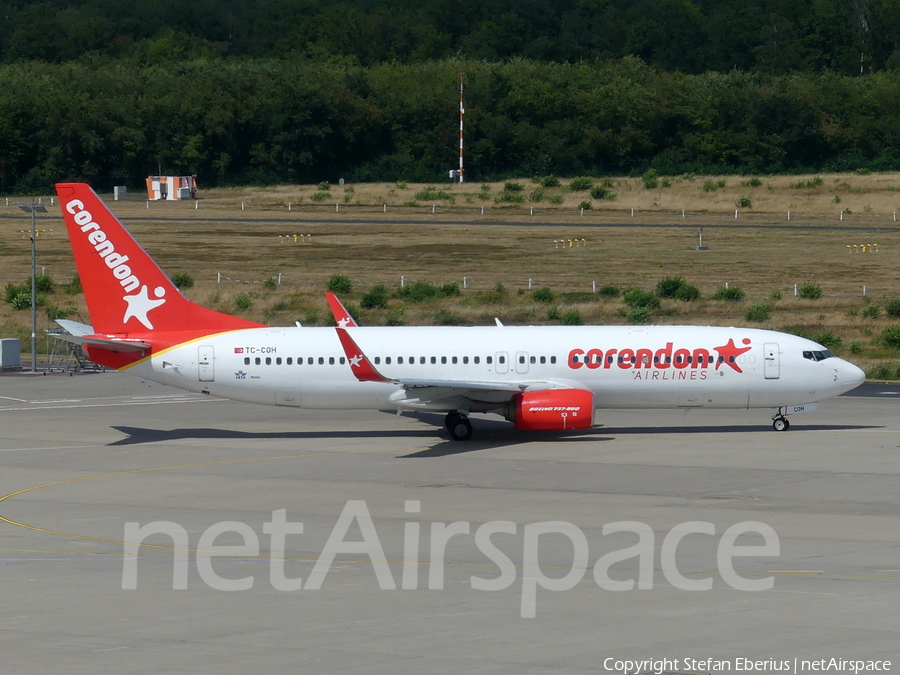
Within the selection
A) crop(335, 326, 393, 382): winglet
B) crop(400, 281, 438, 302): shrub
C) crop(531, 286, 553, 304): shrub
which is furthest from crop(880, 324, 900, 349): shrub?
crop(335, 326, 393, 382): winglet

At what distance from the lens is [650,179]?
160 m

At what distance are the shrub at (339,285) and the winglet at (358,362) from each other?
49.3 meters

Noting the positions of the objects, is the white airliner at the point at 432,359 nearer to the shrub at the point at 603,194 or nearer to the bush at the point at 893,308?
the bush at the point at 893,308

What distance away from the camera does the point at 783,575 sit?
27.2 meters

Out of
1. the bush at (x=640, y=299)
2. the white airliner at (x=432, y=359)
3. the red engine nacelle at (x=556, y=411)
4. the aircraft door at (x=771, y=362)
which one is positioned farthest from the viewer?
the bush at (x=640, y=299)

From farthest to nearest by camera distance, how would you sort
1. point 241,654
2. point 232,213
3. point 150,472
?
point 232,213 < point 150,472 < point 241,654

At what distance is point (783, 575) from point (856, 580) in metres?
1.48

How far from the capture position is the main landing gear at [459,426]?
49.3 metres

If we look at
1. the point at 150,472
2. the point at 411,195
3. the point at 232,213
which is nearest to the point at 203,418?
the point at 150,472

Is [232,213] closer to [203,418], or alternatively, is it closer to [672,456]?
[203,418]

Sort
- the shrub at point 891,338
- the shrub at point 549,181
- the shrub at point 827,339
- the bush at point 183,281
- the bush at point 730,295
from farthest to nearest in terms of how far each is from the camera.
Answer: the shrub at point 549,181 → the bush at point 183,281 → the bush at point 730,295 → the shrub at point 891,338 → the shrub at point 827,339

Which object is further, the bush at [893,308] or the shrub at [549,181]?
the shrub at [549,181]

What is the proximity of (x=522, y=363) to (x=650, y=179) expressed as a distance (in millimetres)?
114427

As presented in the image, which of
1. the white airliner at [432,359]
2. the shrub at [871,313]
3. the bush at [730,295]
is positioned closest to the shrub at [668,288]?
the bush at [730,295]
